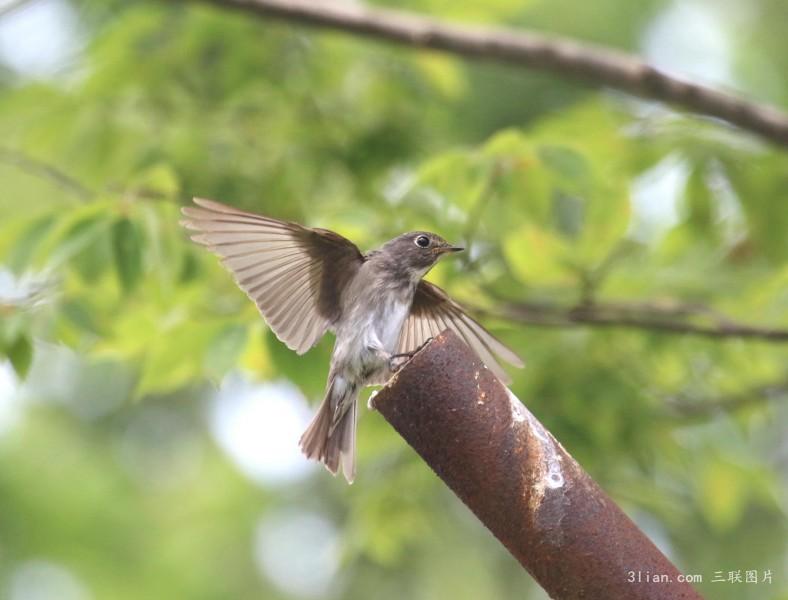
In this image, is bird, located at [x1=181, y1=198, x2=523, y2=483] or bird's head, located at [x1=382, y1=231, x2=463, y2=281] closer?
bird, located at [x1=181, y1=198, x2=523, y2=483]

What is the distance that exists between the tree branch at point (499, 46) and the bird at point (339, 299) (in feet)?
5.30

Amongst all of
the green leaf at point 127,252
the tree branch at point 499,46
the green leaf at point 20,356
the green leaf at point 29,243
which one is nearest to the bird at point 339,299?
the green leaf at point 127,252

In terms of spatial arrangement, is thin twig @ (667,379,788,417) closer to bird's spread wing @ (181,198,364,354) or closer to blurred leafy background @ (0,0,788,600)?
blurred leafy background @ (0,0,788,600)

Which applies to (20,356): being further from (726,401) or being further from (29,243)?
(726,401)

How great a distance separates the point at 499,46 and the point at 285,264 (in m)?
1.97

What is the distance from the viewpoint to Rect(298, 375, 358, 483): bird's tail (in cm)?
363

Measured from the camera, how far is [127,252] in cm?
406

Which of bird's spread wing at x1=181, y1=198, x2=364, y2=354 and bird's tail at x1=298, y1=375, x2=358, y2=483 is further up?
bird's spread wing at x1=181, y1=198, x2=364, y2=354

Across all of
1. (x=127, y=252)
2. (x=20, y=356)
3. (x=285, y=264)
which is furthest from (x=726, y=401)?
(x=20, y=356)

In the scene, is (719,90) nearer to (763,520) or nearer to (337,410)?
(337,410)

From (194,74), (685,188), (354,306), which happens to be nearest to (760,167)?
(685,188)

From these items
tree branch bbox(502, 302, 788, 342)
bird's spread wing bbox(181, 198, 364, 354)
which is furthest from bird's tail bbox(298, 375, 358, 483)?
tree branch bbox(502, 302, 788, 342)

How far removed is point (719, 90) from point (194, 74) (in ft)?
8.60

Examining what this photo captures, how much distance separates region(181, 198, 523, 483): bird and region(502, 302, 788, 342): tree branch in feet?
2.41
